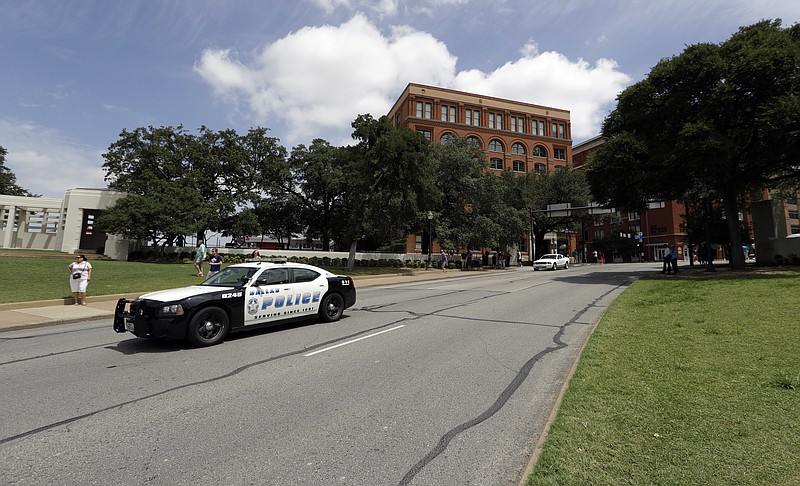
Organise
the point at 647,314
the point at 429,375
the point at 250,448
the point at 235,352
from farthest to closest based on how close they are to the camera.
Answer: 1. the point at 647,314
2. the point at 235,352
3. the point at 429,375
4. the point at 250,448

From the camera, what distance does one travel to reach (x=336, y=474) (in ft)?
10.1

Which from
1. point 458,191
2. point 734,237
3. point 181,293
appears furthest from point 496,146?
point 181,293

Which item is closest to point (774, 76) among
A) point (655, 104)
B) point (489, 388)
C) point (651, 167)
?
point (655, 104)

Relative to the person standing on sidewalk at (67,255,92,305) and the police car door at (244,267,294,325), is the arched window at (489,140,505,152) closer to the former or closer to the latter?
the person standing on sidewalk at (67,255,92,305)

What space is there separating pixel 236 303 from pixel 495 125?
215 feet

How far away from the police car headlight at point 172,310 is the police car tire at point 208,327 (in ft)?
0.89

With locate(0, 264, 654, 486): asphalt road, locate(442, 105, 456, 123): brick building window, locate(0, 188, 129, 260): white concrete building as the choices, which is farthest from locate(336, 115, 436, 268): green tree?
locate(442, 105, 456, 123): brick building window

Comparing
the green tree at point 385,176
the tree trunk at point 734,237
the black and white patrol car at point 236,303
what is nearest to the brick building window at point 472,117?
the green tree at point 385,176

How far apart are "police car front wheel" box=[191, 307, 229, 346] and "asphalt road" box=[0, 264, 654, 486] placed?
24 centimetres

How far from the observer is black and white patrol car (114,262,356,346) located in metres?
7.06

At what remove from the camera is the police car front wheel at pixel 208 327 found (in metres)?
7.21

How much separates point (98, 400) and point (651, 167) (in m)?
25.8

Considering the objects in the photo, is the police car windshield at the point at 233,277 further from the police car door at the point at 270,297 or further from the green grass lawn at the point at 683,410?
the green grass lawn at the point at 683,410

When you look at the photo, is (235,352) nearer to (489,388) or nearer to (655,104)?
(489,388)
